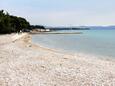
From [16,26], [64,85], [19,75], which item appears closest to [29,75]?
[19,75]

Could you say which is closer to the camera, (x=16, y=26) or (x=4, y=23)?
(x=4, y=23)

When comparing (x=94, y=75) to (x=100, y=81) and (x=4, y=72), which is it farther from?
(x=4, y=72)

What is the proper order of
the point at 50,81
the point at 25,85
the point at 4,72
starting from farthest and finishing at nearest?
the point at 4,72
the point at 50,81
the point at 25,85

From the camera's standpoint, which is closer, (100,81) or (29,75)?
(100,81)

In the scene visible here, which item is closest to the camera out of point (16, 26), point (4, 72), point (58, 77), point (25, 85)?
point (25, 85)

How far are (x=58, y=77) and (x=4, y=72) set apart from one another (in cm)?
268

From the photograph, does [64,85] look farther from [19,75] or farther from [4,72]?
[4,72]

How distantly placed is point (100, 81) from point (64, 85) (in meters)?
1.60

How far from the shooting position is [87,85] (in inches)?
382

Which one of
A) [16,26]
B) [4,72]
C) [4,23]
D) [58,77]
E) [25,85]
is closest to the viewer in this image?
[25,85]

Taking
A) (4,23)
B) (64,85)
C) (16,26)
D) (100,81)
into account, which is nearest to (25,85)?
(64,85)

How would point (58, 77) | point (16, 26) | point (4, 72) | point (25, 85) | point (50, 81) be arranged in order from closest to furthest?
point (25, 85) → point (50, 81) → point (58, 77) → point (4, 72) → point (16, 26)

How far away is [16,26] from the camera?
9544 centimetres

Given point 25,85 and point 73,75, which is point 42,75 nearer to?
point 73,75
